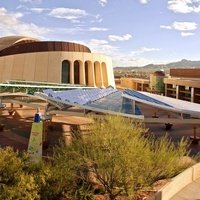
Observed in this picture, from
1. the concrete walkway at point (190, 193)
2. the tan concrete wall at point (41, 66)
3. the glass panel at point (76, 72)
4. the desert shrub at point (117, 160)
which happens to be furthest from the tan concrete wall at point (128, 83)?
the desert shrub at point (117, 160)

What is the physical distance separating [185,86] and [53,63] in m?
25.8

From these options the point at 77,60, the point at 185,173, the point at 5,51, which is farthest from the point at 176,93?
the point at 185,173

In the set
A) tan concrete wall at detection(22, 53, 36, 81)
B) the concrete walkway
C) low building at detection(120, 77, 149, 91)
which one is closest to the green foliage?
the concrete walkway

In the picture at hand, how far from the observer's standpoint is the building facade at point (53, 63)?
6141 centimetres

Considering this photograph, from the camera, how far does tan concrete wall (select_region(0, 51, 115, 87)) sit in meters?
61.2

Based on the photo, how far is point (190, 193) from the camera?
18.2m

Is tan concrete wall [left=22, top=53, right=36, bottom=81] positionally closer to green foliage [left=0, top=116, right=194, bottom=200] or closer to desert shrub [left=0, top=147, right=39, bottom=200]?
green foliage [left=0, top=116, right=194, bottom=200]

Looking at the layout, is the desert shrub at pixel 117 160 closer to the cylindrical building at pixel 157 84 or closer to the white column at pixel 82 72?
the white column at pixel 82 72

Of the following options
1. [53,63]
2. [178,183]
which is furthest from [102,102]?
[53,63]

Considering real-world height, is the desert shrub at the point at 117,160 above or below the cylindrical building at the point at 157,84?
below

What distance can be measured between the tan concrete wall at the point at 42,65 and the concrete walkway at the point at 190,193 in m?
44.5

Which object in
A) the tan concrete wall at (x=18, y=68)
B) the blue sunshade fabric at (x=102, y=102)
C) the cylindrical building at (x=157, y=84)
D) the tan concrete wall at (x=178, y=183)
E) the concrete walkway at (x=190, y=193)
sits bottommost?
the concrete walkway at (x=190, y=193)

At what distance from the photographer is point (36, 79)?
6109 centimetres

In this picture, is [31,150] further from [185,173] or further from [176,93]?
[176,93]
